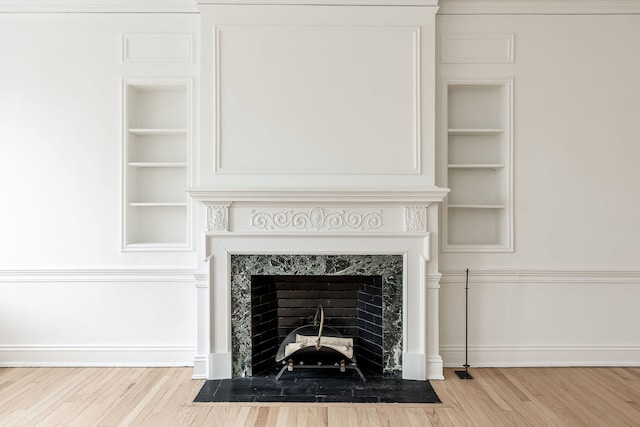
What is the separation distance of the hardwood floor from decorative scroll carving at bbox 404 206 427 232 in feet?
3.67

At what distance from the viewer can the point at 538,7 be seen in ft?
11.7

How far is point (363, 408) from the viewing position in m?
2.88

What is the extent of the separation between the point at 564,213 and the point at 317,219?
193cm

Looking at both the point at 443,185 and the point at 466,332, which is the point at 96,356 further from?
the point at 443,185

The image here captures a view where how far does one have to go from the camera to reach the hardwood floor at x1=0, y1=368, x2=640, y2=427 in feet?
8.89

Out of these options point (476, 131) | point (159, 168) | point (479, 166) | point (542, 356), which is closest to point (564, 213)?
point (479, 166)

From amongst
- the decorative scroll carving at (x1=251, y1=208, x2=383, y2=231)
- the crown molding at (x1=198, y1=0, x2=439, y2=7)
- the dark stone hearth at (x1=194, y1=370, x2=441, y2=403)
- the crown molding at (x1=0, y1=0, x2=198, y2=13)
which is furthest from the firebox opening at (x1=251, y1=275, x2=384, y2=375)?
the crown molding at (x1=0, y1=0, x2=198, y2=13)

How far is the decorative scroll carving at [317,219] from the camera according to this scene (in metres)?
3.38

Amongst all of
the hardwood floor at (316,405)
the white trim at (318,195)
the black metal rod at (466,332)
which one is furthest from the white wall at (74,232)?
the black metal rod at (466,332)

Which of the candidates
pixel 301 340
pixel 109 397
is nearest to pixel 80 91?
pixel 109 397

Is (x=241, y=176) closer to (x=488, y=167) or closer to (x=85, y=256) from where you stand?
(x=85, y=256)

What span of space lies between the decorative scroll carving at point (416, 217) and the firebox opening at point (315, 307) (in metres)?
0.49

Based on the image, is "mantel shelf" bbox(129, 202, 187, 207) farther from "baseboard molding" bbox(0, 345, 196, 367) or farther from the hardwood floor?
the hardwood floor

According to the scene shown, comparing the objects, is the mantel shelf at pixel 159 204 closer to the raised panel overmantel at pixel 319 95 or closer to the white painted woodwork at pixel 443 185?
the white painted woodwork at pixel 443 185
